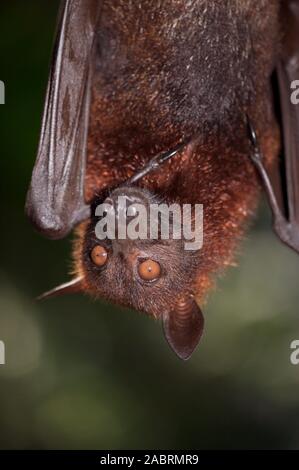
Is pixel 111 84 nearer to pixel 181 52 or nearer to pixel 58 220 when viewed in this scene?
pixel 181 52

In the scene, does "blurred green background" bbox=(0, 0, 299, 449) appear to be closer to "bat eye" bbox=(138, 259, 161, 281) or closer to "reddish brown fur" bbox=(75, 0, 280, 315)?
"reddish brown fur" bbox=(75, 0, 280, 315)

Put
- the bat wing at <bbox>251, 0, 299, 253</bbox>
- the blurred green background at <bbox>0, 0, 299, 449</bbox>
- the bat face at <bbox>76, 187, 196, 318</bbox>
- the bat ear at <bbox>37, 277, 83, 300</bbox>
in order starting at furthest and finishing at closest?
the blurred green background at <bbox>0, 0, 299, 449</bbox> → the bat wing at <bbox>251, 0, 299, 253</bbox> → the bat ear at <bbox>37, 277, 83, 300</bbox> → the bat face at <bbox>76, 187, 196, 318</bbox>

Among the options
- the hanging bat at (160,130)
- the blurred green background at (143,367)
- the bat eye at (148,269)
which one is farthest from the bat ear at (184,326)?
the blurred green background at (143,367)

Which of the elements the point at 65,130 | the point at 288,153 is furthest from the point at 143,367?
the point at 65,130

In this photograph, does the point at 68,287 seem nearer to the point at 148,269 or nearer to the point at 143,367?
the point at 148,269

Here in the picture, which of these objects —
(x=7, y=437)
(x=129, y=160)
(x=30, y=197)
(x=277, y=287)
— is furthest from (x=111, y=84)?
(x=7, y=437)

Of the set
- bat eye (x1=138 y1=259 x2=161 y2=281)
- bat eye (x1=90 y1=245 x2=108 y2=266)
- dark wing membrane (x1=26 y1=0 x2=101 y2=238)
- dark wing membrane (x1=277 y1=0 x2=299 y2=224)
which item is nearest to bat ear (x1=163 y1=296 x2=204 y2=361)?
bat eye (x1=138 y1=259 x2=161 y2=281)
